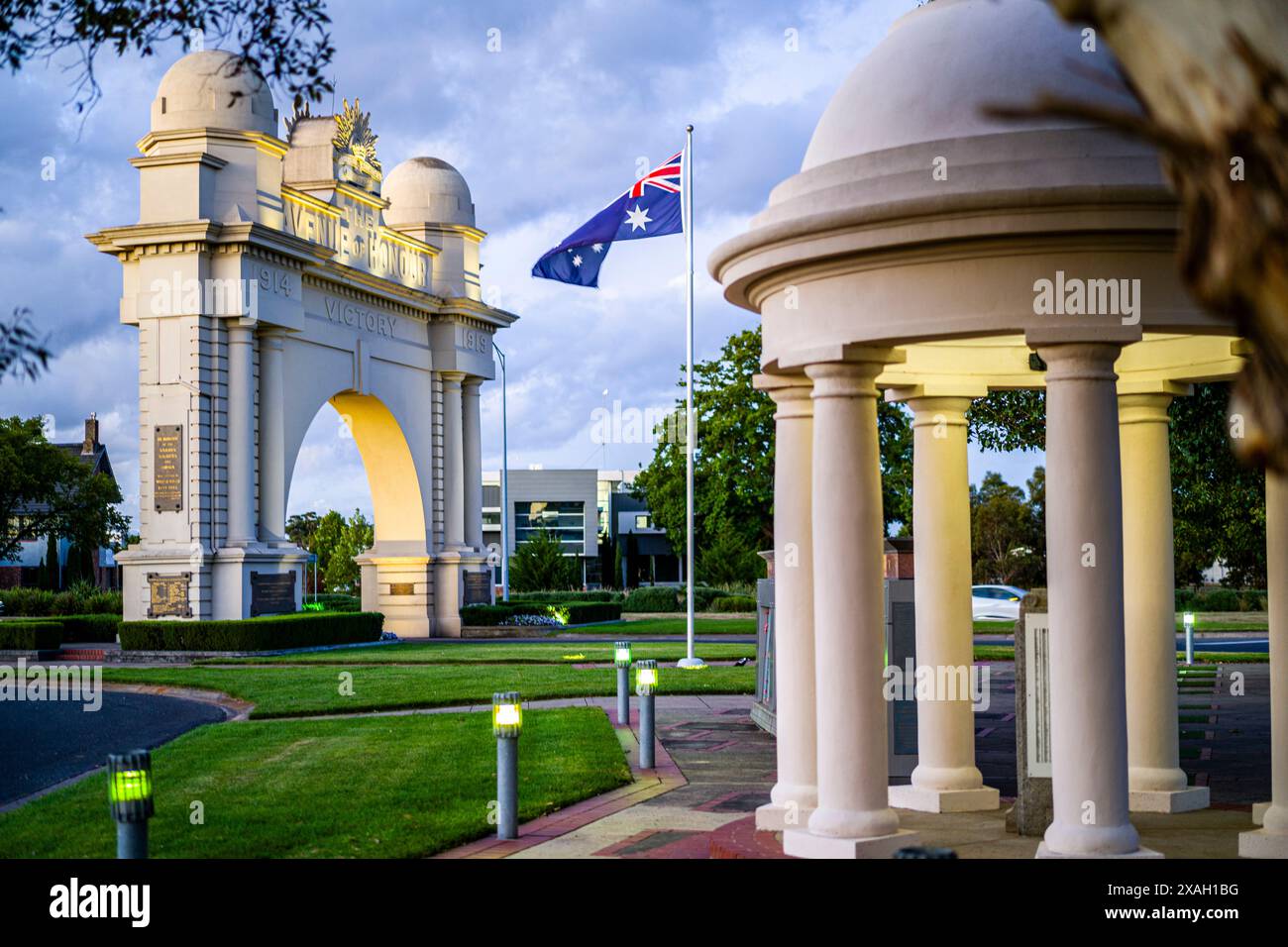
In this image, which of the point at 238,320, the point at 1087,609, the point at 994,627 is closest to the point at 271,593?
the point at 238,320

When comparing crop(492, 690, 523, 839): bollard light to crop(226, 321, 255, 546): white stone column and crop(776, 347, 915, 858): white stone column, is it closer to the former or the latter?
crop(776, 347, 915, 858): white stone column

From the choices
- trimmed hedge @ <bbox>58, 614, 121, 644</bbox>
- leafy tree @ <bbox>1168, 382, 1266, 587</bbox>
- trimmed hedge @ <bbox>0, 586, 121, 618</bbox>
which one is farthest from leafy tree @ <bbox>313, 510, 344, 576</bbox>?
leafy tree @ <bbox>1168, 382, 1266, 587</bbox>

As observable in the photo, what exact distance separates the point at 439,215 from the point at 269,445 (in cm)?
1330

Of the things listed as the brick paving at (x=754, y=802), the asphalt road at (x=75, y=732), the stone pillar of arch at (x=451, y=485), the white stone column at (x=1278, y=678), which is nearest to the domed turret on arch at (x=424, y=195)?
the stone pillar of arch at (x=451, y=485)

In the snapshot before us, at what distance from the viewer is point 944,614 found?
1099cm

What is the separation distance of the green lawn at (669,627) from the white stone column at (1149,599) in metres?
30.6

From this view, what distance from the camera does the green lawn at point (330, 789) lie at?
10.8 meters

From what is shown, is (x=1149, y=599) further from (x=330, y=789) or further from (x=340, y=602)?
(x=340, y=602)

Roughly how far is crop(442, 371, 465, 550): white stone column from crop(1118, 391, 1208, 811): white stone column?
38.5 m

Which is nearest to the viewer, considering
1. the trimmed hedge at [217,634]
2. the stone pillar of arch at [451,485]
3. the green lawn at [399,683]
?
the green lawn at [399,683]

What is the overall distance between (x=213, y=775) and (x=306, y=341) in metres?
27.5

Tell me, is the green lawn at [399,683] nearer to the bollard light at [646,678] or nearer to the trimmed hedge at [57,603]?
the bollard light at [646,678]
